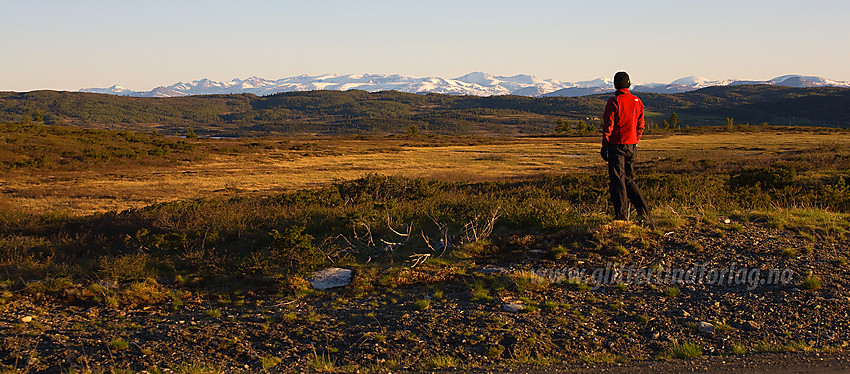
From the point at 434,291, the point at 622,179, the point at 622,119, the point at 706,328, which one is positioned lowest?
the point at 434,291

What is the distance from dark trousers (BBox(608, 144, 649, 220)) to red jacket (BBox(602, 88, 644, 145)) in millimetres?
125

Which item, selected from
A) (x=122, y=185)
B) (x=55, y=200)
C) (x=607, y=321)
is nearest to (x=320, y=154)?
(x=122, y=185)

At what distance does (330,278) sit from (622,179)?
4.31 meters

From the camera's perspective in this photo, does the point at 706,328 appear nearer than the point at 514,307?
Yes

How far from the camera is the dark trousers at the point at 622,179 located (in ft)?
25.0

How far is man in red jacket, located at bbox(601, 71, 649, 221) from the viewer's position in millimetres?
7410

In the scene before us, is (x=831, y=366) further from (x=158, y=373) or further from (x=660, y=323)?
(x=158, y=373)

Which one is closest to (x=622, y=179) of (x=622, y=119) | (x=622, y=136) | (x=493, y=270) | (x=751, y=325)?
(x=622, y=136)

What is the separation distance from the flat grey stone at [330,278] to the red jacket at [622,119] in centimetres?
390

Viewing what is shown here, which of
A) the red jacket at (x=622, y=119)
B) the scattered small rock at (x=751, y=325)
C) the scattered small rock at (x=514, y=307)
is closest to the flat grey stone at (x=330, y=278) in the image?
the scattered small rock at (x=514, y=307)

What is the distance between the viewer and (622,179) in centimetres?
773

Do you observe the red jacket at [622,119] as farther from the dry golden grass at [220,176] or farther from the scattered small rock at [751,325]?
the dry golden grass at [220,176]

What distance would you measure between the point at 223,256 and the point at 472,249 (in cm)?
334

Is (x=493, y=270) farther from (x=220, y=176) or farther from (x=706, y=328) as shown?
(x=220, y=176)
